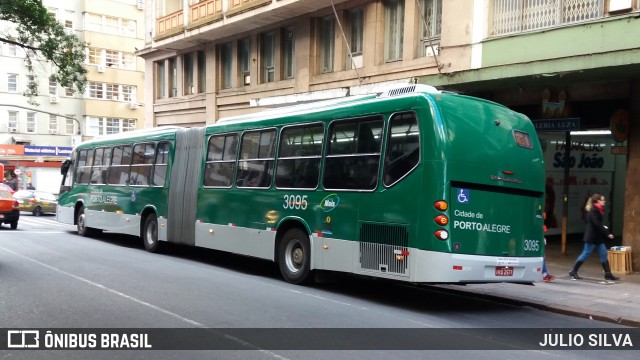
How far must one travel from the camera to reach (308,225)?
10.9 metres

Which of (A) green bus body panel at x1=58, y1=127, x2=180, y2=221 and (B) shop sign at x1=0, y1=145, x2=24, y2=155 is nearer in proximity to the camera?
(A) green bus body panel at x1=58, y1=127, x2=180, y2=221

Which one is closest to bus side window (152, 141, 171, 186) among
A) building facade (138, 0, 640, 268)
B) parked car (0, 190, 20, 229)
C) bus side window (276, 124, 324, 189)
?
bus side window (276, 124, 324, 189)

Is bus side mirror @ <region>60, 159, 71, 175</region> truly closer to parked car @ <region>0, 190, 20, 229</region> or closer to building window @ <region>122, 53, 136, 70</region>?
parked car @ <region>0, 190, 20, 229</region>

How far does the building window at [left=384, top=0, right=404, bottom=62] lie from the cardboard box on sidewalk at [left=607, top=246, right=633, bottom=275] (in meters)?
8.75

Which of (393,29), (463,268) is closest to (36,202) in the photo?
(393,29)

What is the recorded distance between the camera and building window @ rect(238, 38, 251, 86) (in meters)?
25.5

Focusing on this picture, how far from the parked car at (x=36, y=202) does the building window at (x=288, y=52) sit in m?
16.3

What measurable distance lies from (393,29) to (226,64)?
1039 centimetres

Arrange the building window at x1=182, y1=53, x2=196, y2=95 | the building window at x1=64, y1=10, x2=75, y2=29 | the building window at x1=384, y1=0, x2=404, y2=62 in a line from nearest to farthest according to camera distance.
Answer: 1. the building window at x1=384, y1=0, x2=404, y2=62
2. the building window at x1=182, y1=53, x2=196, y2=95
3. the building window at x1=64, y1=10, x2=75, y2=29

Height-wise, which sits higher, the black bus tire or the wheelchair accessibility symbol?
the wheelchair accessibility symbol

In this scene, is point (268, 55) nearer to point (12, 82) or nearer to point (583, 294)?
point (583, 294)

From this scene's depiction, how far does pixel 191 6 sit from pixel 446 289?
2052 centimetres

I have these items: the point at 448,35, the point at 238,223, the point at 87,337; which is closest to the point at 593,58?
the point at 448,35

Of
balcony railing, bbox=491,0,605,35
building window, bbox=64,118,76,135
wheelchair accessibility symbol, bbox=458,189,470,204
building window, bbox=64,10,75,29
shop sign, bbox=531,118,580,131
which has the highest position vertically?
building window, bbox=64,10,75,29
